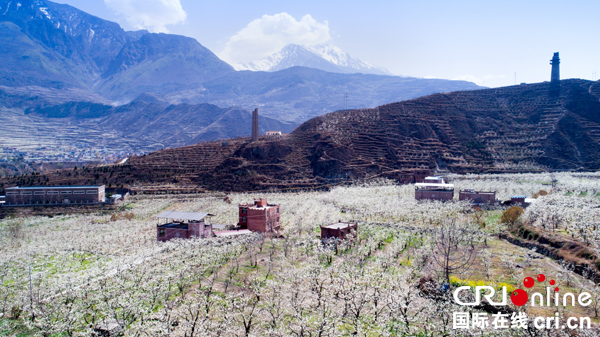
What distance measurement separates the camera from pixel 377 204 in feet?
218

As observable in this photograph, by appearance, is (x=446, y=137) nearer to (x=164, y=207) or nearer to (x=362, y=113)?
(x=362, y=113)

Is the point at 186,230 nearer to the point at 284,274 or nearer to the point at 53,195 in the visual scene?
the point at 284,274

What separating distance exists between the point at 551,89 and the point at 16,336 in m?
145

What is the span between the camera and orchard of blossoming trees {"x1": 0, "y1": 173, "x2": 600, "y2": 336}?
24.9 m

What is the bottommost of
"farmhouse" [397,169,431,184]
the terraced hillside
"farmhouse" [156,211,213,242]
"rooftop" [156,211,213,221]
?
"farmhouse" [156,211,213,242]

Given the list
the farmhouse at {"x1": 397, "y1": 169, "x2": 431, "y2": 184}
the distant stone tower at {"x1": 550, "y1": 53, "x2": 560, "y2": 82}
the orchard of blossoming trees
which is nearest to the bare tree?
the orchard of blossoming trees

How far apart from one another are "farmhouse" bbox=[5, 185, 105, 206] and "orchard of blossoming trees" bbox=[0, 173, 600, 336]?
16871 millimetres

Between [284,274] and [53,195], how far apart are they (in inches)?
2542

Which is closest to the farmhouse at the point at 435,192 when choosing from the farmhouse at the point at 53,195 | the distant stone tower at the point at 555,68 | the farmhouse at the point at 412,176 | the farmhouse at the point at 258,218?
the farmhouse at the point at 412,176

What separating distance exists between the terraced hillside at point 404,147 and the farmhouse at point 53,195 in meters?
10.8

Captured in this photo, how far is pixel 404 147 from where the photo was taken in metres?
107

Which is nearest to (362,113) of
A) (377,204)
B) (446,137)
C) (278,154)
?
(446,137)

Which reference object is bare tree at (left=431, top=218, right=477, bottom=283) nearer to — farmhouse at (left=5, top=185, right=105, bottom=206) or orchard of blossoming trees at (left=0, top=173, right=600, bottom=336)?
orchard of blossoming trees at (left=0, top=173, right=600, bottom=336)

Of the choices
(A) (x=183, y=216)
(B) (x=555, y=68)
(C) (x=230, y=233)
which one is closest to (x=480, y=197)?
(C) (x=230, y=233)
